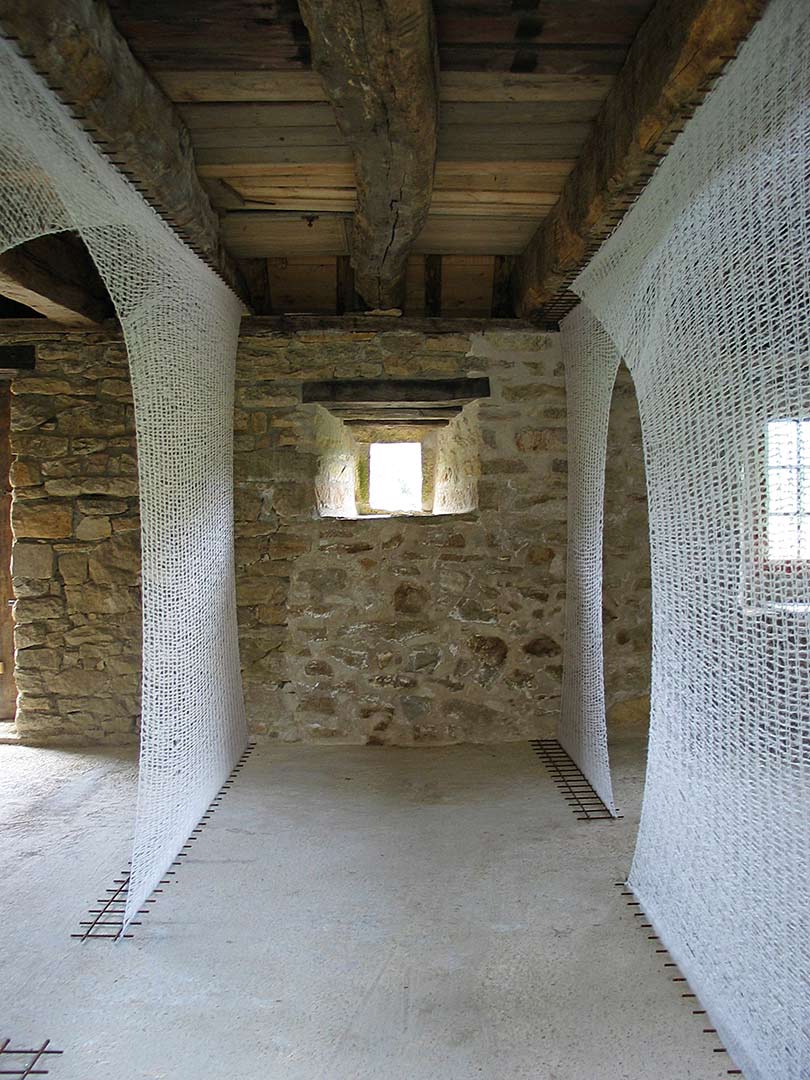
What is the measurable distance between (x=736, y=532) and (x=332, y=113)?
1.56 m

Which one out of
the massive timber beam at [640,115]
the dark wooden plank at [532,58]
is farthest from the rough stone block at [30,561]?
the dark wooden plank at [532,58]

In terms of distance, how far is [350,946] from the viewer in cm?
209

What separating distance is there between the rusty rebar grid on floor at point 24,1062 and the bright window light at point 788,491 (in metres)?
1.89

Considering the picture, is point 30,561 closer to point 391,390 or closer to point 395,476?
point 391,390

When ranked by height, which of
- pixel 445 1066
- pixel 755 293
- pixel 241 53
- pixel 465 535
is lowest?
pixel 445 1066

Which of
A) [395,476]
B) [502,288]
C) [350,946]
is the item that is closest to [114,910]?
[350,946]

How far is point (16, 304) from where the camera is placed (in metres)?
3.65

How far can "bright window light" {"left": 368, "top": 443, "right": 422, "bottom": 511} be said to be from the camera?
5.12 meters

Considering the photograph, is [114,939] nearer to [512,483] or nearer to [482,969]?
[482,969]

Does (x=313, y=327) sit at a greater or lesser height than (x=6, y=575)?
greater

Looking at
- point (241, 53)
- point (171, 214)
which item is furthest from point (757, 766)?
point (171, 214)

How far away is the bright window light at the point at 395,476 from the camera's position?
5121 mm

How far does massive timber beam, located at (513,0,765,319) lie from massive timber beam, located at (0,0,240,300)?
1173 millimetres

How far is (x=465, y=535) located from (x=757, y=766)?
7.05 ft
